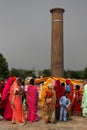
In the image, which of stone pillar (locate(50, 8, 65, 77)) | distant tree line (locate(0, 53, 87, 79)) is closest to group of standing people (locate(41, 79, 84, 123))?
stone pillar (locate(50, 8, 65, 77))

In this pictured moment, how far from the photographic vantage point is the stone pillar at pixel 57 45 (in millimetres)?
24250

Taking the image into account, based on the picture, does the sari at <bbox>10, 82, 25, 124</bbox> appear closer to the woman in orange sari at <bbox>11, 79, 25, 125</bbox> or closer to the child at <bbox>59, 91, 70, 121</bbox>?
the woman in orange sari at <bbox>11, 79, 25, 125</bbox>

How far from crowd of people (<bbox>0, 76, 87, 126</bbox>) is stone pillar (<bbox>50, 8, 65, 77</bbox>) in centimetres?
1271

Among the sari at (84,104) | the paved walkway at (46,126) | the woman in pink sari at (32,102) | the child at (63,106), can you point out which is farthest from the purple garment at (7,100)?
the sari at (84,104)

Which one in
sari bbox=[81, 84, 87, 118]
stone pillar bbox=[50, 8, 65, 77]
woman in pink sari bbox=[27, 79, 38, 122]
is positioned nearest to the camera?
woman in pink sari bbox=[27, 79, 38, 122]

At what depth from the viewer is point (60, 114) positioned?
1116 centimetres

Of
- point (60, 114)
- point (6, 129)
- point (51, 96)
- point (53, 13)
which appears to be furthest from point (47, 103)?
point (53, 13)

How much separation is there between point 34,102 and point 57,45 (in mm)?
14389

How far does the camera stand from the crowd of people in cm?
1046

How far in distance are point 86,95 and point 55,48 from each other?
43.5ft

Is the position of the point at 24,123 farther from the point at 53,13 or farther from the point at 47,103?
the point at 53,13

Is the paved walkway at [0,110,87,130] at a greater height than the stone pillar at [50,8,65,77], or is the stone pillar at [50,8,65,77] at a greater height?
the stone pillar at [50,8,65,77]

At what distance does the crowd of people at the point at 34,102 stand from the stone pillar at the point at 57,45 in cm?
1271

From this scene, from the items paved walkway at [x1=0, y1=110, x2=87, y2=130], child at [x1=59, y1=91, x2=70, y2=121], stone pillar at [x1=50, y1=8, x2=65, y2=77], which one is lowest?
paved walkway at [x1=0, y1=110, x2=87, y2=130]
